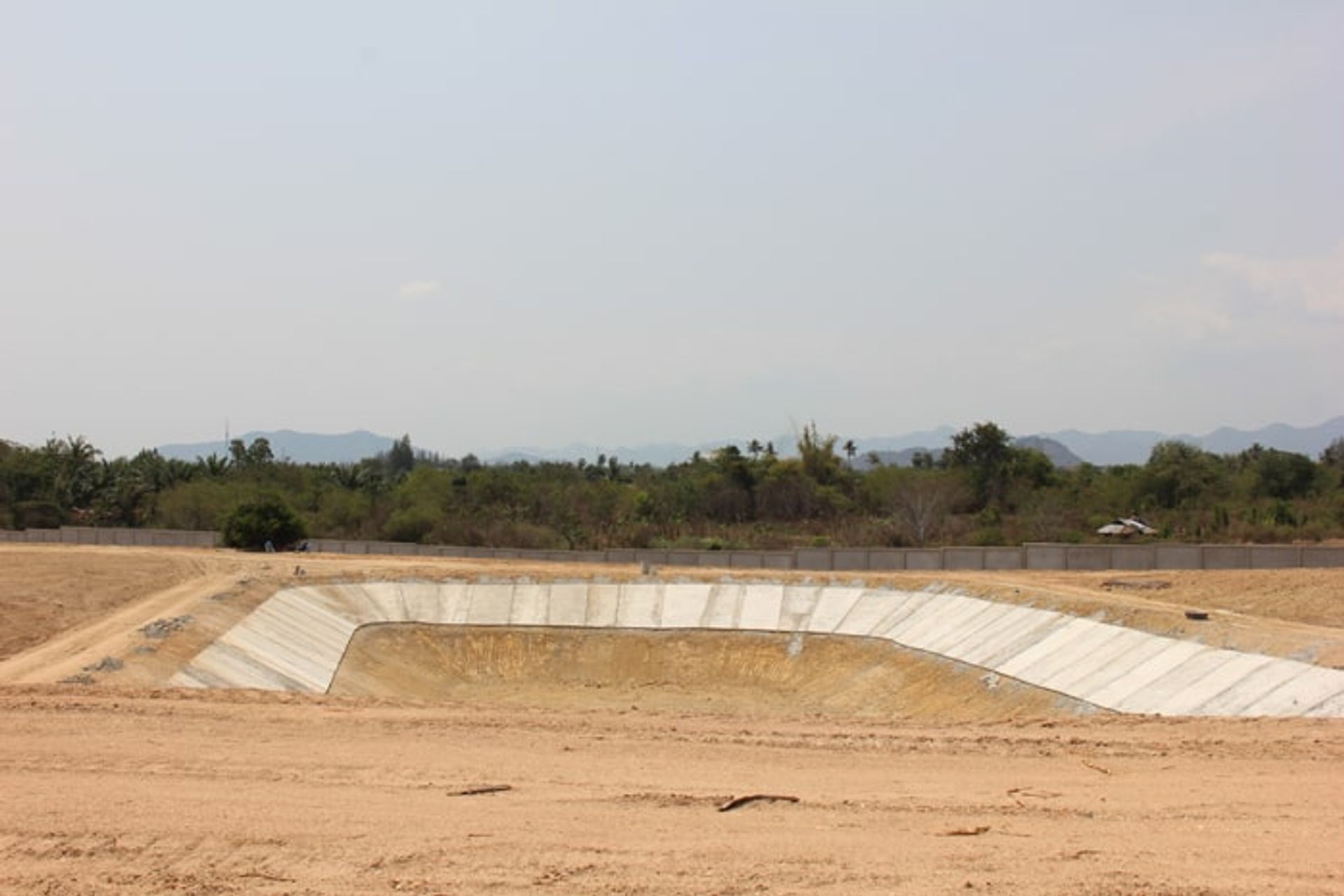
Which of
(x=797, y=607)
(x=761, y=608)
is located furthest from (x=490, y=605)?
(x=797, y=607)

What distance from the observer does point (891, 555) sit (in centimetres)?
5722

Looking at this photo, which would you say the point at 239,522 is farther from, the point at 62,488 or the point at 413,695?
the point at 62,488

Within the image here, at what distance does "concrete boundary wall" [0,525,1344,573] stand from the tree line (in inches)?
243

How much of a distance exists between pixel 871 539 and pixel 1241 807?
72.4 meters

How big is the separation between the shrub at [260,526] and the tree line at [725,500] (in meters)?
0.12

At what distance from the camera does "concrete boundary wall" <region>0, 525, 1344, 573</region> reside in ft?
149

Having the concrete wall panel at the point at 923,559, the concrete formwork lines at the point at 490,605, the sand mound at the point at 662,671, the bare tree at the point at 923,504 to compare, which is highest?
the bare tree at the point at 923,504

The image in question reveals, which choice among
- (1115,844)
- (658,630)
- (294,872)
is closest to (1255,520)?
(658,630)

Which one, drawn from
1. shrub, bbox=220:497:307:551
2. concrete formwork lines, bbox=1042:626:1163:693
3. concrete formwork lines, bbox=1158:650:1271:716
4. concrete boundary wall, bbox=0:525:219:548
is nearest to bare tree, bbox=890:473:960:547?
shrub, bbox=220:497:307:551

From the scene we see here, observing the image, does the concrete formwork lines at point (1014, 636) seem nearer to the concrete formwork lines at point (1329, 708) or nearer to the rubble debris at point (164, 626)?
the concrete formwork lines at point (1329, 708)

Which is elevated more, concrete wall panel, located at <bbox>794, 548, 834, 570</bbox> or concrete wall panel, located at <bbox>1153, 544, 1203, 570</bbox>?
concrete wall panel, located at <bbox>1153, 544, 1203, 570</bbox>

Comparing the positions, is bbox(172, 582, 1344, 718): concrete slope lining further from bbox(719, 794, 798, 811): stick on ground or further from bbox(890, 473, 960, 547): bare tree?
bbox(890, 473, 960, 547): bare tree

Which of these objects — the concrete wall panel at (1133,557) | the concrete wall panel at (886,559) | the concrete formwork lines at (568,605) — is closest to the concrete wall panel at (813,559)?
the concrete wall panel at (886,559)

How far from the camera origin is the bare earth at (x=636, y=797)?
1350 cm
